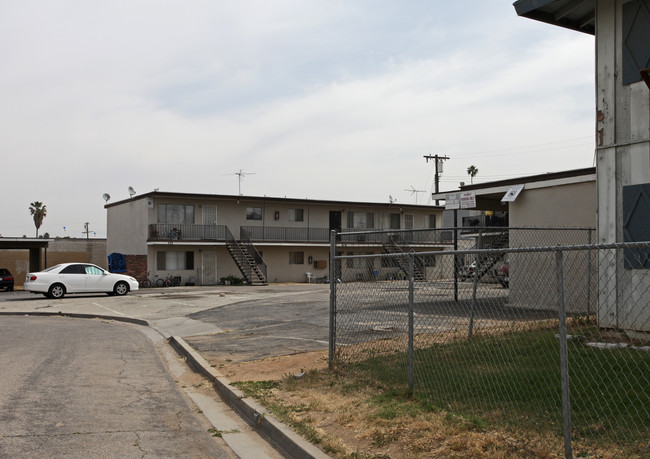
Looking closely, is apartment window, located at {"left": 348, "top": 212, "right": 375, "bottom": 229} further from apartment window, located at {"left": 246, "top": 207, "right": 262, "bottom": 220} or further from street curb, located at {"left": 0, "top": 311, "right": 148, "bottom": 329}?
street curb, located at {"left": 0, "top": 311, "right": 148, "bottom": 329}

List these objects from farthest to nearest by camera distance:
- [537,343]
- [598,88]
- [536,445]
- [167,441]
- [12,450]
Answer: [598,88], [537,343], [167,441], [12,450], [536,445]

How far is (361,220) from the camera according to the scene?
170ft

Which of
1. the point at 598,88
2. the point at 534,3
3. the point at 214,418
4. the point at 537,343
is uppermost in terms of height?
the point at 534,3

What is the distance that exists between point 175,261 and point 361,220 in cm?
1561

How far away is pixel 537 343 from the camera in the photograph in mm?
8492

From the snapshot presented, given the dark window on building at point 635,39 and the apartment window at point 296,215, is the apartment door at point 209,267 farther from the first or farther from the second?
the dark window on building at point 635,39

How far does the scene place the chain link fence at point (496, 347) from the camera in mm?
5980

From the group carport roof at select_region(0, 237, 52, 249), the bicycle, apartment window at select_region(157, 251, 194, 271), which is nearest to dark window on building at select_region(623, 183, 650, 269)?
the bicycle

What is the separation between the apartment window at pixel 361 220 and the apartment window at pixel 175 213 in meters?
12.9

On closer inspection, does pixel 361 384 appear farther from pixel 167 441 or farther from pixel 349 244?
pixel 349 244

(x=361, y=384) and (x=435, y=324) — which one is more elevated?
(x=435, y=324)

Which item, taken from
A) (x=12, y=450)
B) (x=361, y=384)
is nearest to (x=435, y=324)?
(x=361, y=384)

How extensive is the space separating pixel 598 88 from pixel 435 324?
609cm

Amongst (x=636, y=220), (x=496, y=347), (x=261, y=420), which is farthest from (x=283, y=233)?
(x=261, y=420)
